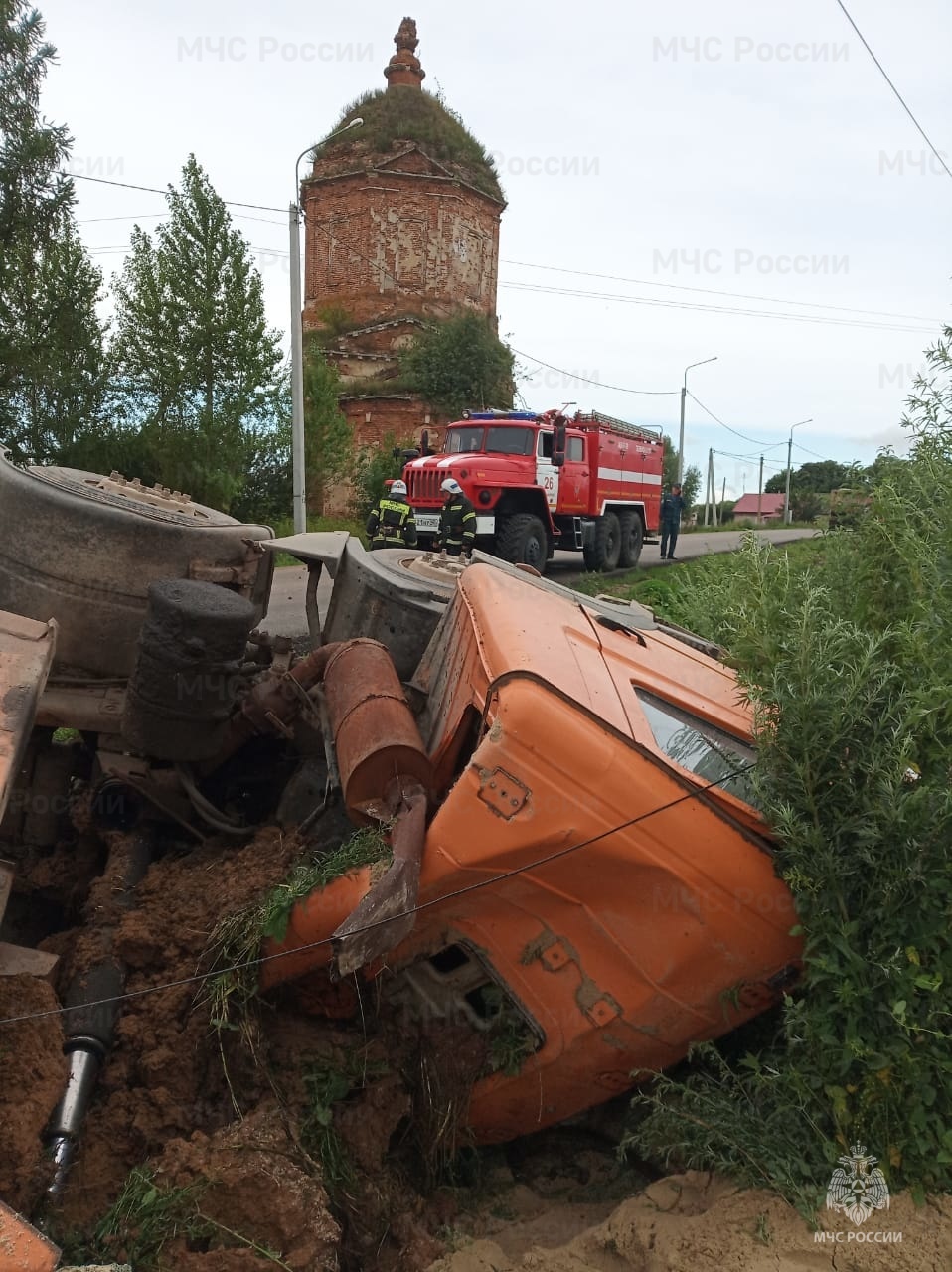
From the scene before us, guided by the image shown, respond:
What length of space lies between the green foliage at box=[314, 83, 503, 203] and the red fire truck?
18.2 meters

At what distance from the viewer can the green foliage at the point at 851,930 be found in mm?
2602

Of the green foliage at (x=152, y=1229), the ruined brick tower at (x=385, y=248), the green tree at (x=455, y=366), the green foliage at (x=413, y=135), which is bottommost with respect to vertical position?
the green foliage at (x=152, y=1229)

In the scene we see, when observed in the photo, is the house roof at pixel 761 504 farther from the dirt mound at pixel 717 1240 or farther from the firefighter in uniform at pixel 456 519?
the dirt mound at pixel 717 1240

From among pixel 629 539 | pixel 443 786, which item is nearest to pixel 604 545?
pixel 629 539

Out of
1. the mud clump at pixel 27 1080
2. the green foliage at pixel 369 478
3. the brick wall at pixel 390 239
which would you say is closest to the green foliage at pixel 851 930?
the mud clump at pixel 27 1080

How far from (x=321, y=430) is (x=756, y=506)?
172 ft

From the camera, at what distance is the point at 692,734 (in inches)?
131

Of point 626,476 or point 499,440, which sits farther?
point 626,476

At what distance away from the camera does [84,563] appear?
14.4ft

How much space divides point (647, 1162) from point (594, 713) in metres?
1.47

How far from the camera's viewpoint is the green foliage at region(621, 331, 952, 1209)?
260cm

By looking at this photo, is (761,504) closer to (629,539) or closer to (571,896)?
(629,539)

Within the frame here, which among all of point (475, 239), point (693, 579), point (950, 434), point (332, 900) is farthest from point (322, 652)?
point (475, 239)

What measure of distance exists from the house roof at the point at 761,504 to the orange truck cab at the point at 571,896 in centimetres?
6200
